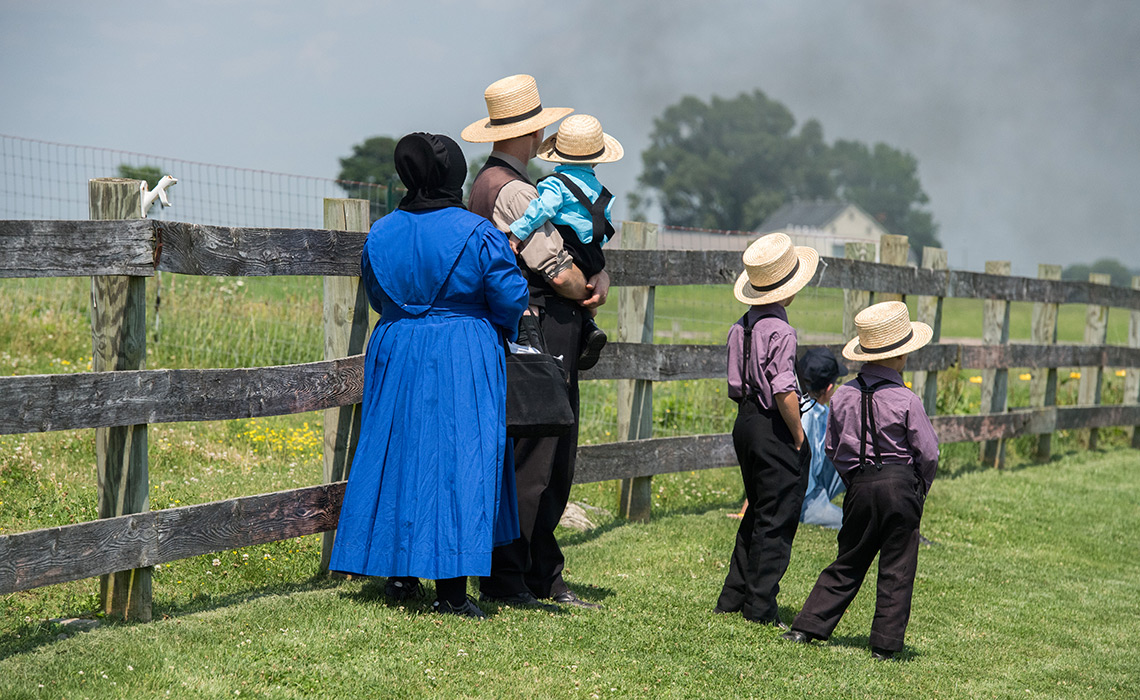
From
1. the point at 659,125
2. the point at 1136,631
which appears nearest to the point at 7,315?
the point at 1136,631

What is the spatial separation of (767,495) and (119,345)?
2.83 meters

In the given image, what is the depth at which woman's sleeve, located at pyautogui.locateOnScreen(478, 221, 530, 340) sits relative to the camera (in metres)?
4.29

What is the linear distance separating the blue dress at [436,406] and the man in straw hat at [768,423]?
1.12 meters

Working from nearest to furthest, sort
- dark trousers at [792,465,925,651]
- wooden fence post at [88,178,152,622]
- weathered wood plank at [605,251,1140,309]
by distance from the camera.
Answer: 1. wooden fence post at [88,178,152,622]
2. dark trousers at [792,465,925,651]
3. weathered wood plank at [605,251,1140,309]

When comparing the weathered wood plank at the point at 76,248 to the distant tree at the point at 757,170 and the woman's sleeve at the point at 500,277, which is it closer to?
the woman's sleeve at the point at 500,277

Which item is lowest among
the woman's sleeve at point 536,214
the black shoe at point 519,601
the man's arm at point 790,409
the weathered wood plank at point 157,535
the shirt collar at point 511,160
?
the black shoe at point 519,601

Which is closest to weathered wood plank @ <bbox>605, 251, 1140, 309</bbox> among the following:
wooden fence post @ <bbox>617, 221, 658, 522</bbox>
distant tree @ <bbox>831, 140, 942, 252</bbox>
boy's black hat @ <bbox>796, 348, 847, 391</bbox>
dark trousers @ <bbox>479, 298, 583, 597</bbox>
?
wooden fence post @ <bbox>617, 221, 658, 522</bbox>

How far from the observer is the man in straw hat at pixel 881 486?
4594 mm

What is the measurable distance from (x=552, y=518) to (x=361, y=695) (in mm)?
1560

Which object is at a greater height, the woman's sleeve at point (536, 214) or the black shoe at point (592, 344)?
the woman's sleeve at point (536, 214)

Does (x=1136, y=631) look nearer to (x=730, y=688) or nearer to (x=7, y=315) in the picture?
(x=730, y=688)

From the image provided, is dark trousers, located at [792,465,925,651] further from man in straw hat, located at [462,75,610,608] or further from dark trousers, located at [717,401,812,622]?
man in straw hat, located at [462,75,610,608]

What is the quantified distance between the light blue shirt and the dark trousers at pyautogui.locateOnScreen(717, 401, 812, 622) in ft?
3.64

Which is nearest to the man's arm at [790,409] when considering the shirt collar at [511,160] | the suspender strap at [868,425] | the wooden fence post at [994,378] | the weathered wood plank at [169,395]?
the suspender strap at [868,425]
